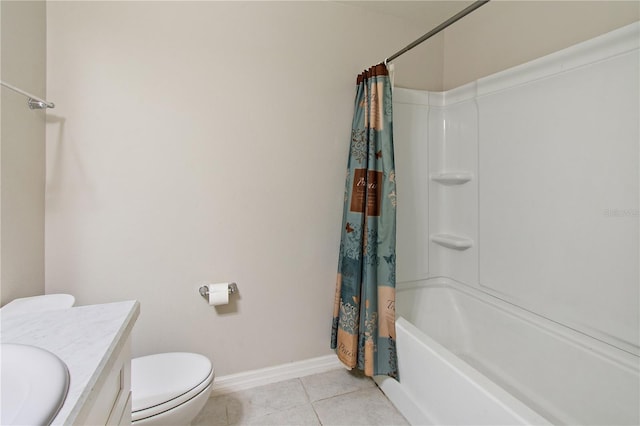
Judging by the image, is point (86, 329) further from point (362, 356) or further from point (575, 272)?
point (575, 272)

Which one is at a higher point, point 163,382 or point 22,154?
point 22,154

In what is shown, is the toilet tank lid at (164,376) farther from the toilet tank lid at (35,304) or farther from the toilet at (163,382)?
the toilet tank lid at (35,304)

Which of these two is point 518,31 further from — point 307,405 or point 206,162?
point 307,405

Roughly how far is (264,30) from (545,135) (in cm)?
169

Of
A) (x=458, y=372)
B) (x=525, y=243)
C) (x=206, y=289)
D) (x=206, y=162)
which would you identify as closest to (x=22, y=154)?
(x=206, y=162)

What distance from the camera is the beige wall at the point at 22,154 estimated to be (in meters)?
1.19

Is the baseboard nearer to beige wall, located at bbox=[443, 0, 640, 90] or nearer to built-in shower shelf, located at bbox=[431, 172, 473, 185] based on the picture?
built-in shower shelf, located at bbox=[431, 172, 473, 185]

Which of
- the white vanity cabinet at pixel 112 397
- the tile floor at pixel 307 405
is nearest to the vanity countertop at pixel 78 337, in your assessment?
the white vanity cabinet at pixel 112 397

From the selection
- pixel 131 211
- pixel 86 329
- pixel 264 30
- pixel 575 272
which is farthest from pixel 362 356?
pixel 264 30

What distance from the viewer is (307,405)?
5.56ft

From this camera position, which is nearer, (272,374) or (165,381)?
(165,381)

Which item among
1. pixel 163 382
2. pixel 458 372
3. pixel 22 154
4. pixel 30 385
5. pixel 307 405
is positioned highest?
pixel 22 154

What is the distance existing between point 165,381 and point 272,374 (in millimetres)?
716

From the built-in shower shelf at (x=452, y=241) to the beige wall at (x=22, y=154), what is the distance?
234cm
